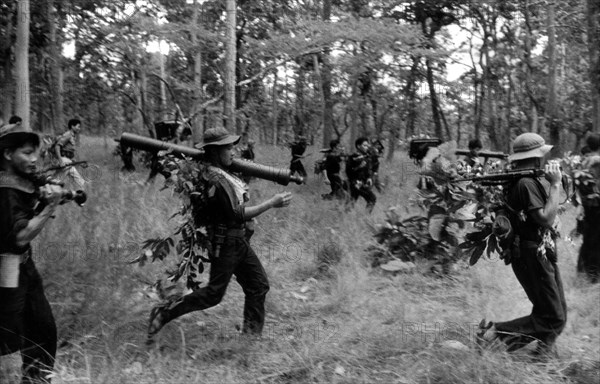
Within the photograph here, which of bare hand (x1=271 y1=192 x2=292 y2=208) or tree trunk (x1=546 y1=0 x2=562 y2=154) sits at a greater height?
tree trunk (x1=546 y1=0 x2=562 y2=154)

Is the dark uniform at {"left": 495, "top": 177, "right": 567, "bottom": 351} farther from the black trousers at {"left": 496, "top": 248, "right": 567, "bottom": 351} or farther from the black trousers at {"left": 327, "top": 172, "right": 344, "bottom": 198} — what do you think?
the black trousers at {"left": 327, "top": 172, "right": 344, "bottom": 198}

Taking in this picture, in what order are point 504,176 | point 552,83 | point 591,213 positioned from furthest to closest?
1. point 552,83
2. point 591,213
3. point 504,176

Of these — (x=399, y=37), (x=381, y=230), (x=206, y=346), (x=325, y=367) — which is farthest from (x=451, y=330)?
(x=399, y=37)

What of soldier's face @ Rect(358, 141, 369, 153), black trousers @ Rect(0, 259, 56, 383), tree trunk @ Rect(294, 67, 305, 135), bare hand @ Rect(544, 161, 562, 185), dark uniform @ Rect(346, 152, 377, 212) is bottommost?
black trousers @ Rect(0, 259, 56, 383)

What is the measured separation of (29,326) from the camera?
3602 mm

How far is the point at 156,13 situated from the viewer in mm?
16281

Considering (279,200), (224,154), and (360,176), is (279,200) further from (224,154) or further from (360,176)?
(360,176)

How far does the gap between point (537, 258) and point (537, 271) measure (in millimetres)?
93

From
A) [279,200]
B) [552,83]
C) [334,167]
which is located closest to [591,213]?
[279,200]

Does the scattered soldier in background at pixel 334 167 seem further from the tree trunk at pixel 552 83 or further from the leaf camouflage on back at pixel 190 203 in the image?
the leaf camouflage on back at pixel 190 203

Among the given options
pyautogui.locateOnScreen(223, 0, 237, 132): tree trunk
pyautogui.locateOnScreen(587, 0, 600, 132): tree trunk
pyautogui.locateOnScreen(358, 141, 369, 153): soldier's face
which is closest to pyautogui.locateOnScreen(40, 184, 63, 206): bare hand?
pyautogui.locateOnScreen(223, 0, 237, 132): tree trunk

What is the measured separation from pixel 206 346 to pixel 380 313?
169 cm

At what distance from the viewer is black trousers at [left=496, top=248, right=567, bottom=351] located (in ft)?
13.4

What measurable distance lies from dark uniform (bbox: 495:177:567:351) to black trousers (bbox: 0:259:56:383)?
10.4ft
